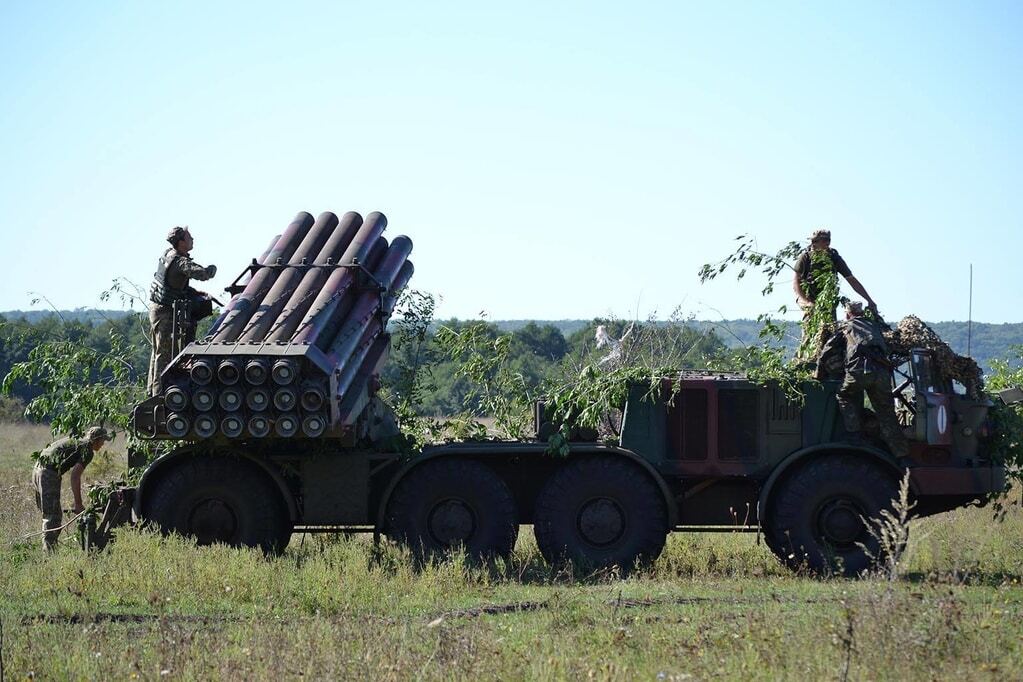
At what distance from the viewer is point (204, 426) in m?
12.8

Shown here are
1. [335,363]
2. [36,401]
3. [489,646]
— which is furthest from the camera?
[36,401]

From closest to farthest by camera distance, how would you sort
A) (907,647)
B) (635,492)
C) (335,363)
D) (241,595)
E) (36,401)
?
(907,647) < (241,595) < (335,363) < (635,492) < (36,401)

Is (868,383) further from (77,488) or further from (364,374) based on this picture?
(77,488)

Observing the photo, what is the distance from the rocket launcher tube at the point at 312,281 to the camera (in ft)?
43.9

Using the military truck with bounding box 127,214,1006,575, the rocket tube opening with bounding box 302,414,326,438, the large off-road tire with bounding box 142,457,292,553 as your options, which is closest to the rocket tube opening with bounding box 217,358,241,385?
the rocket tube opening with bounding box 302,414,326,438

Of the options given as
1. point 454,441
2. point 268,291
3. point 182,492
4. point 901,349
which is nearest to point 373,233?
point 268,291

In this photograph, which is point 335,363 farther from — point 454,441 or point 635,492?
point 635,492

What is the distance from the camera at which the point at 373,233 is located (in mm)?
14750

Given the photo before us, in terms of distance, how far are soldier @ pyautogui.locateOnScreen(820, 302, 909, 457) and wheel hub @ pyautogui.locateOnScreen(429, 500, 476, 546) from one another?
3.87 metres

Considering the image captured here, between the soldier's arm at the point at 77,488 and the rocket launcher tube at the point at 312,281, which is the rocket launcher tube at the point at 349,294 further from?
the soldier's arm at the point at 77,488

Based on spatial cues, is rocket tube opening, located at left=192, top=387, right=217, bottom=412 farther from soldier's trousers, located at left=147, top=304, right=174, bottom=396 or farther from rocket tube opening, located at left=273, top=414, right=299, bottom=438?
soldier's trousers, located at left=147, top=304, right=174, bottom=396

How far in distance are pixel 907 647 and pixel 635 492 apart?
5413 millimetres

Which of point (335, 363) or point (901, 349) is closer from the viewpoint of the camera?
point (335, 363)

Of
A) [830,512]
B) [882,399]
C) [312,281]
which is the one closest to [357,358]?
[312,281]
